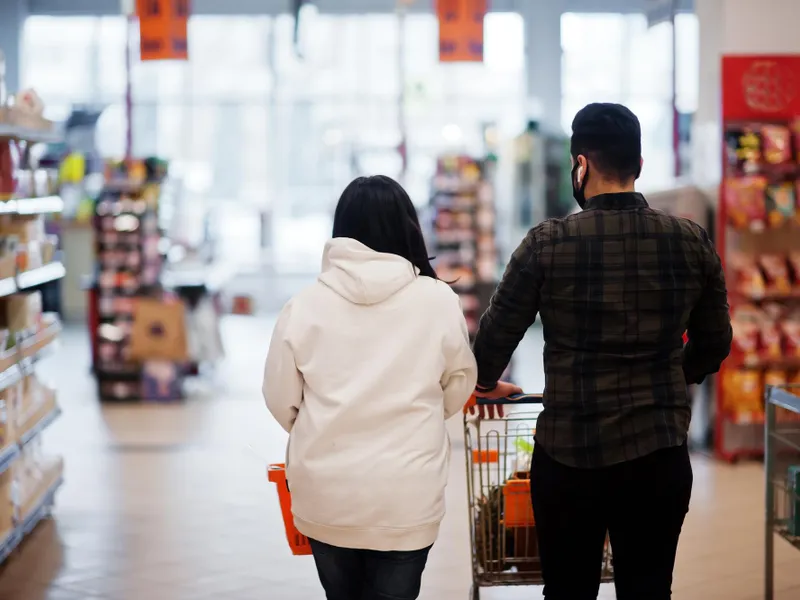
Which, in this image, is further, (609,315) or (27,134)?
(27,134)

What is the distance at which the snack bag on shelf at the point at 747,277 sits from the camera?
6.56 meters

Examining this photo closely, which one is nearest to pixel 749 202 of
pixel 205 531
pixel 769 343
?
pixel 769 343

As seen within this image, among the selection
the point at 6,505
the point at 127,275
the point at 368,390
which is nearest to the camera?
the point at 368,390

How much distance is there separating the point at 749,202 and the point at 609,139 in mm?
4322

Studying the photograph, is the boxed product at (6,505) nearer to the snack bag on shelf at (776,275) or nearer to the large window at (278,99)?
the snack bag on shelf at (776,275)

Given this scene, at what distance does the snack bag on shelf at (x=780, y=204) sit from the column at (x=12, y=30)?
1416cm

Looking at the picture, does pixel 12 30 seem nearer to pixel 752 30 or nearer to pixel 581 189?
pixel 752 30

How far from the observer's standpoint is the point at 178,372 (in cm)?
939

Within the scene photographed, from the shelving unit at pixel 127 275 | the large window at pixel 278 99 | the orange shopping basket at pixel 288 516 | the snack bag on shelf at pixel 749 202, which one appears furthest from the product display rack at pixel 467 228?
the orange shopping basket at pixel 288 516

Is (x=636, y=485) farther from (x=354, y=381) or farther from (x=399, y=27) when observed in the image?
(x=399, y=27)

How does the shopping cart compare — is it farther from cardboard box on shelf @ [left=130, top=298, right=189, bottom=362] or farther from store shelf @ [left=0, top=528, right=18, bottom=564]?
cardboard box on shelf @ [left=130, top=298, right=189, bottom=362]

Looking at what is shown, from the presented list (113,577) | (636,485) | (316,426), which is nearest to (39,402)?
(113,577)

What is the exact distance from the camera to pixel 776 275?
662 centimetres

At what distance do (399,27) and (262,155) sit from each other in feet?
9.98
